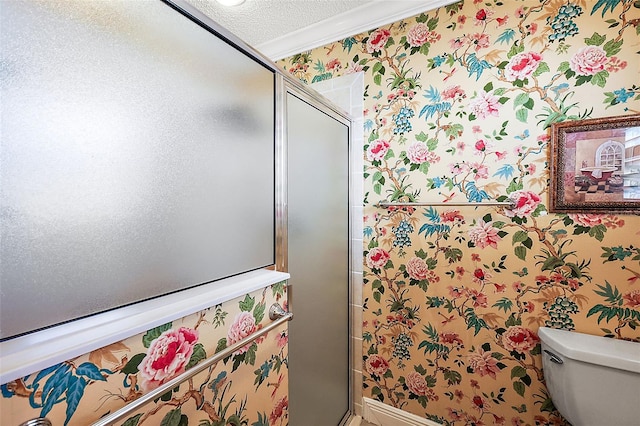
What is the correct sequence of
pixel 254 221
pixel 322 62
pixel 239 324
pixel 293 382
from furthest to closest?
pixel 322 62, pixel 293 382, pixel 254 221, pixel 239 324

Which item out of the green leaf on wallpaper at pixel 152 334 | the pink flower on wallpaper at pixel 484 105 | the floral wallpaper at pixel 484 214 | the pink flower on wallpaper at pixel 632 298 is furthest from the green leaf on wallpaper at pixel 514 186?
the green leaf on wallpaper at pixel 152 334

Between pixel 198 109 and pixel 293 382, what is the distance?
109 centimetres

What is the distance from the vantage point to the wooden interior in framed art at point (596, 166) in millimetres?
1111

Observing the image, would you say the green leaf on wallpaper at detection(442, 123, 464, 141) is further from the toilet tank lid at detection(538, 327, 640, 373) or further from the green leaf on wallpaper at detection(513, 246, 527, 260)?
the toilet tank lid at detection(538, 327, 640, 373)

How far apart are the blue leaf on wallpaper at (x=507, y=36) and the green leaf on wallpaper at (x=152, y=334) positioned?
1.73 m

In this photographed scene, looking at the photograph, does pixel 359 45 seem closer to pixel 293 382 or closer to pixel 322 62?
pixel 322 62

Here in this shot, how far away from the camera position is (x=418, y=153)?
1.52 meters

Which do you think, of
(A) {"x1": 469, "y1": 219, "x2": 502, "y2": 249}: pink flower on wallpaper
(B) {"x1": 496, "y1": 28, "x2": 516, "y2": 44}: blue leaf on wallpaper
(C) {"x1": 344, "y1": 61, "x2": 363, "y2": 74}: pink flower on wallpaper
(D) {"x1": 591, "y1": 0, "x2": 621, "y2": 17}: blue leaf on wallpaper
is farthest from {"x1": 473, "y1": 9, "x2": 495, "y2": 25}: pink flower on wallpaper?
(A) {"x1": 469, "y1": 219, "x2": 502, "y2": 249}: pink flower on wallpaper

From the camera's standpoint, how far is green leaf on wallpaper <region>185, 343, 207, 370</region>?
2.26ft

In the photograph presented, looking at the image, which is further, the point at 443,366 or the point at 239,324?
the point at 443,366

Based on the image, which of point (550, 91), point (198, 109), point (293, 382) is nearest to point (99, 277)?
point (198, 109)

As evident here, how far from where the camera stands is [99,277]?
0.56m

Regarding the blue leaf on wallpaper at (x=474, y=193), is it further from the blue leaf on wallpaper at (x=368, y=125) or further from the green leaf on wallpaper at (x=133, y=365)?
the green leaf on wallpaper at (x=133, y=365)

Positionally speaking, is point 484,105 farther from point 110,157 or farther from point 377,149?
point 110,157
